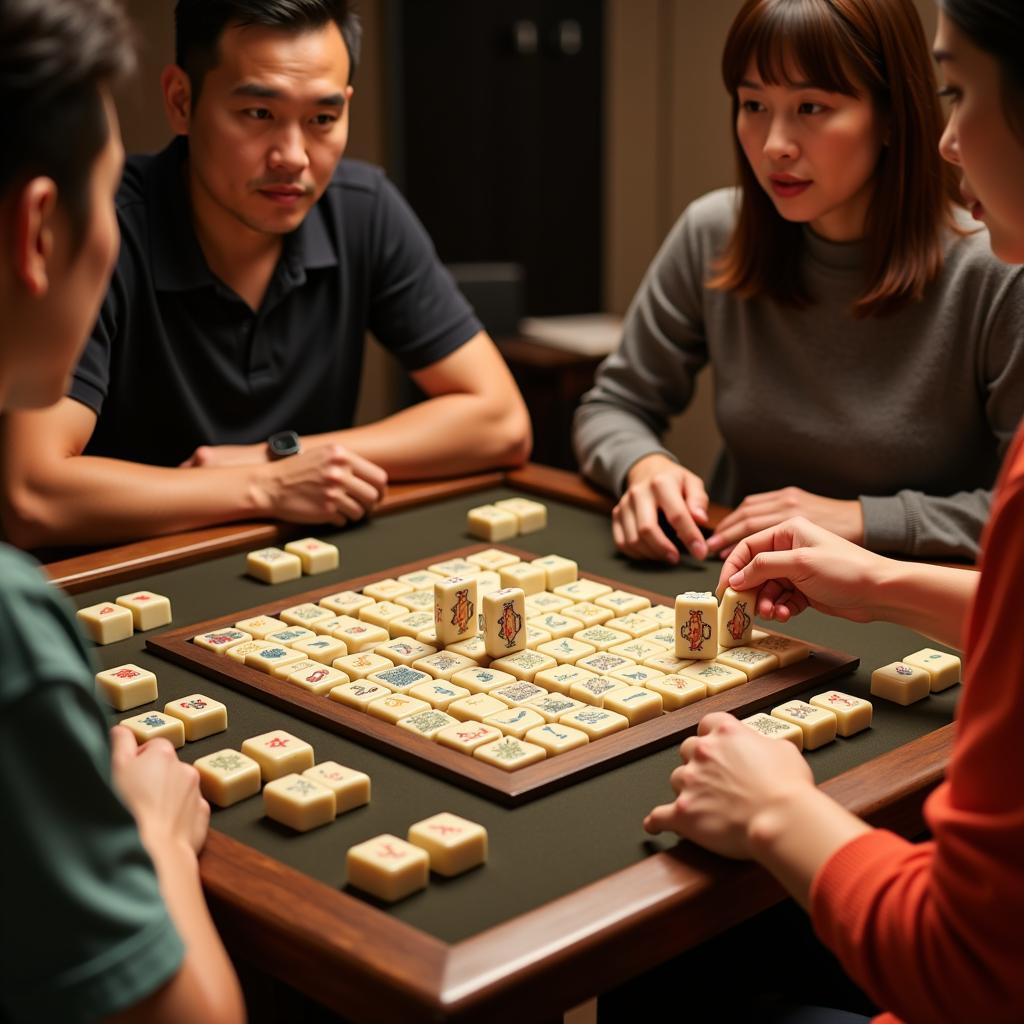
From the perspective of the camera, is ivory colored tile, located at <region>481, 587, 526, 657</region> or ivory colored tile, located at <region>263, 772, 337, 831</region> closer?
ivory colored tile, located at <region>263, 772, 337, 831</region>

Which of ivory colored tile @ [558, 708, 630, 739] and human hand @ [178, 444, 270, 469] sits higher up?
human hand @ [178, 444, 270, 469]

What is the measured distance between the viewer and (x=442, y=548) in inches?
79.4

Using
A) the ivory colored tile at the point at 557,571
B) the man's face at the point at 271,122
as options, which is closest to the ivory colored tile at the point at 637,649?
the ivory colored tile at the point at 557,571

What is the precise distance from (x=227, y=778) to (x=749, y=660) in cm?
62

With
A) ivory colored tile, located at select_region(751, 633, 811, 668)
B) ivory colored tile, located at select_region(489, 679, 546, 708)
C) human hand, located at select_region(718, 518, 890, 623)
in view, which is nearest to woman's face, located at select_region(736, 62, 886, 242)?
human hand, located at select_region(718, 518, 890, 623)

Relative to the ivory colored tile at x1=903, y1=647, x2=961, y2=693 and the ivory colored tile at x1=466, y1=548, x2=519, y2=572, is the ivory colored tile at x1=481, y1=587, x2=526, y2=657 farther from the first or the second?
the ivory colored tile at x1=903, y1=647, x2=961, y2=693

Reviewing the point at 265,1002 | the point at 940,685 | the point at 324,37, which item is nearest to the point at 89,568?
the point at 265,1002

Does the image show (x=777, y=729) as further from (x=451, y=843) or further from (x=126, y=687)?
(x=126, y=687)

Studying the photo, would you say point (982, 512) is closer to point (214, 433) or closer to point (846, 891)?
point (846, 891)

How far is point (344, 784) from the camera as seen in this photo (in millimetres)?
1257

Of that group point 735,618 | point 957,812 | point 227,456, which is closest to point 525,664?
point 735,618

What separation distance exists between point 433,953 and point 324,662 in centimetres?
61

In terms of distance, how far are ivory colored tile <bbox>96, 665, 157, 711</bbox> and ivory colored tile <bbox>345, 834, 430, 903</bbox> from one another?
0.44 m

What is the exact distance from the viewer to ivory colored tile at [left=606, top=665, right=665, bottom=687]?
150 cm
